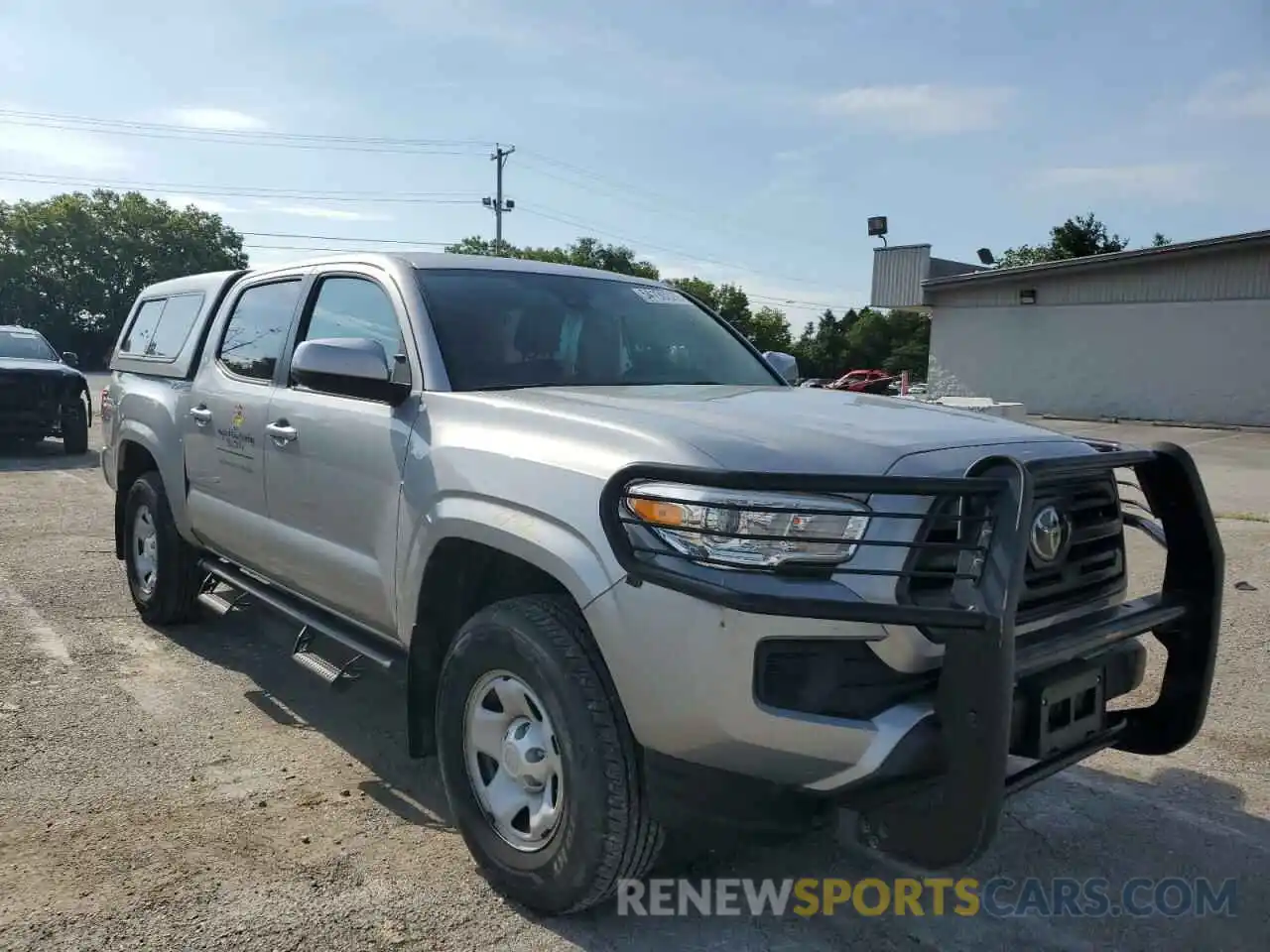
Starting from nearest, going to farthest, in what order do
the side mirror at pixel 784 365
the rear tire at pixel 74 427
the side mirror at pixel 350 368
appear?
1. the side mirror at pixel 350 368
2. the side mirror at pixel 784 365
3. the rear tire at pixel 74 427

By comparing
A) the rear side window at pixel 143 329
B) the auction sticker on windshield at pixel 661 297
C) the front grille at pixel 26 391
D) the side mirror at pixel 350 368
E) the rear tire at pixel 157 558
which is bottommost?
the rear tire at pixel 157 558

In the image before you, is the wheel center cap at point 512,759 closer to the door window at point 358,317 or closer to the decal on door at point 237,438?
the door window at point 358,317

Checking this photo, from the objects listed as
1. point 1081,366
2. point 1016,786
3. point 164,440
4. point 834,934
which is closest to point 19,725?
point 164,440

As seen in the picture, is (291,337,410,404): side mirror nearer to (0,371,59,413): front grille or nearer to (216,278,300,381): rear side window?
(216,278,300,381): rear side window

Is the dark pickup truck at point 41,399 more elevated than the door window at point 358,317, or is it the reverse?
the door window at point 358,317

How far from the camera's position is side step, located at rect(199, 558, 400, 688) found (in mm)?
3656

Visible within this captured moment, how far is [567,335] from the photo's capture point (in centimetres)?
391

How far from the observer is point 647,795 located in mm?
2545

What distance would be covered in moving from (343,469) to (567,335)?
0.95 m

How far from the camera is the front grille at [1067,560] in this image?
242cm

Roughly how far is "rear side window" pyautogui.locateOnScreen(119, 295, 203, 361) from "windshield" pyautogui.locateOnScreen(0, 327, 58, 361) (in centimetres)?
898

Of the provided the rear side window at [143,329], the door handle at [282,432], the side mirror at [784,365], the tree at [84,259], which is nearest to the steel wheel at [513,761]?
the door handle at [282,432]

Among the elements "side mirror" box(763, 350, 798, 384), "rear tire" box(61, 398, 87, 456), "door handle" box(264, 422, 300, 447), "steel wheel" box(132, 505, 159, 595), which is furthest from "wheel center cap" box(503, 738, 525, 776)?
"rear tire" box(61, 398, 87, 456)

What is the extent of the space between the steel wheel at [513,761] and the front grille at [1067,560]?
1029 millimetres
